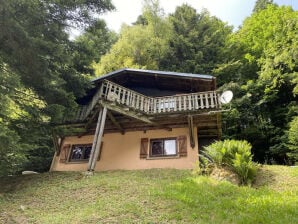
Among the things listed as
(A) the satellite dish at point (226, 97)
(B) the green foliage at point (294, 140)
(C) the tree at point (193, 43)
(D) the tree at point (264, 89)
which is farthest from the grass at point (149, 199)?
(C) the tree at point (193, 43)

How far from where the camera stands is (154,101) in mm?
12758

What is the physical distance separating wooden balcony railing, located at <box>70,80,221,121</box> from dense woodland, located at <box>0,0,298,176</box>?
108 centimetres

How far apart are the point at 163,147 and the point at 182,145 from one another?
97cm

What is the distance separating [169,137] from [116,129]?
9.52 feet

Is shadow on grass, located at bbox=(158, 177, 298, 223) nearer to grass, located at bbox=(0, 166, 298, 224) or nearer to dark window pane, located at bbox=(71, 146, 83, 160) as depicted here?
grass, located at bbox=(0, 166, 298, 224)

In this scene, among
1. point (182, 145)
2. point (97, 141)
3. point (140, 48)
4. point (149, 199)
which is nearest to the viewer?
point (149, 199)

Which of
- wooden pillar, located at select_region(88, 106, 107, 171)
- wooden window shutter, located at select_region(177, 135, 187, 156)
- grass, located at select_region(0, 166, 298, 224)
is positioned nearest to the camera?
grass, located at select_region(0, 166, 298, 224)

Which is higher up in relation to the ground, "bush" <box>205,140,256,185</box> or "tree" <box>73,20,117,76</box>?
"tree" <box>73,20,117,76</box>

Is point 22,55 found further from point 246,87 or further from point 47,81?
point 246,87

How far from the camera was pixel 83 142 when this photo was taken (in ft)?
46.7

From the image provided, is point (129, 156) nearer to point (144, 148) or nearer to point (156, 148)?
point (144, 148)

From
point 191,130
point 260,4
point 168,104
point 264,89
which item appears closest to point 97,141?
point 168,104

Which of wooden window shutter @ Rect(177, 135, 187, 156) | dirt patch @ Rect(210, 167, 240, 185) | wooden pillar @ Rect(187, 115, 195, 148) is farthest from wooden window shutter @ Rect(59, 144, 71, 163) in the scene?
dirt patch @ Rect(210, 167, 240, 185)

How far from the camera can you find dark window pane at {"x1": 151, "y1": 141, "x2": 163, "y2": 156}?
42.1ft
